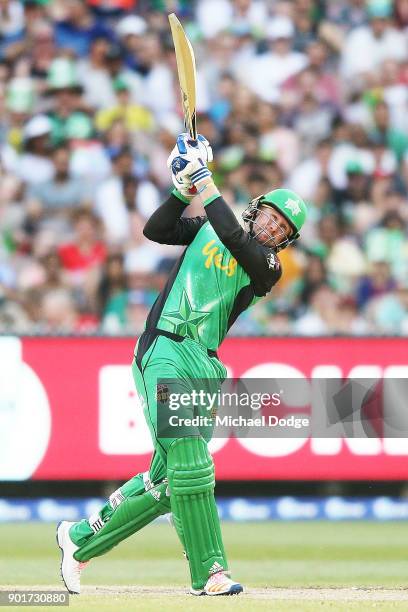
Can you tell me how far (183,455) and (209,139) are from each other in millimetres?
7975

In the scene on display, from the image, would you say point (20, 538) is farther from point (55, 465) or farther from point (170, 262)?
point (170, 262)

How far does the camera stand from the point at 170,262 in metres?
12.4

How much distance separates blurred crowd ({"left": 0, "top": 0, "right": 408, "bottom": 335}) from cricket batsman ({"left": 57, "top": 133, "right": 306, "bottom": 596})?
4.42 metres

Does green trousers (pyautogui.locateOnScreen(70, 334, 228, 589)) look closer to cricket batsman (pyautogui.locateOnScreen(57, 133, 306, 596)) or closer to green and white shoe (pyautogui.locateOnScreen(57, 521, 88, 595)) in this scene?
cricket batsman (pyautogui.locateOnScreen(57, 133, 306, 596))

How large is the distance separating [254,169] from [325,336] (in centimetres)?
314

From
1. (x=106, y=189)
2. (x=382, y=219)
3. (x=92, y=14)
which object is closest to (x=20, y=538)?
(x=106, y=189)

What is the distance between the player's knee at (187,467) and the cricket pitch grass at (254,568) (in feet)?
1.71

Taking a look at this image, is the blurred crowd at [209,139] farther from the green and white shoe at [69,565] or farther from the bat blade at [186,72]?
the bat blade at [186,72]

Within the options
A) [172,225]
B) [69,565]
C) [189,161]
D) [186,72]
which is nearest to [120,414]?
[69,565]

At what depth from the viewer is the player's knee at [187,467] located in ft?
20.6

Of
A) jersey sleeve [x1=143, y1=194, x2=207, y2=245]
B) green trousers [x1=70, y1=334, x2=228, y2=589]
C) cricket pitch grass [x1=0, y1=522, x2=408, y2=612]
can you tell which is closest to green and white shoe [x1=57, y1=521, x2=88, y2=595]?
cricket pitch grass [x1=0, y1=522, x2=408, y2=612]

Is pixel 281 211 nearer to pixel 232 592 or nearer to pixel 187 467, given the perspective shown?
pixel 187 467

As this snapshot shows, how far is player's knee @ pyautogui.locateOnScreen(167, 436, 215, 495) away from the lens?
629cm

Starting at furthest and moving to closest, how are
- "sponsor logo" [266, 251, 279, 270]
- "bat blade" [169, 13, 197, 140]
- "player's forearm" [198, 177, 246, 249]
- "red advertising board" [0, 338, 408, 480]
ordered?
"red advertising board" [0, 338, 408, 480] → "bat blade" [169, 13, 197, 140] → "sponsor logo" [266, 251, 279, 270] → "player's forearm" [198, 177, 246, 249]
